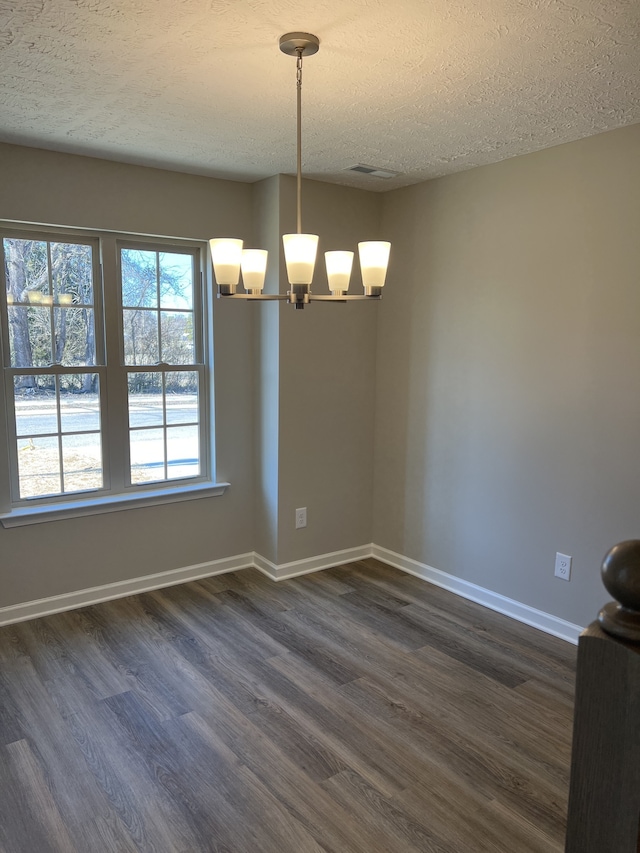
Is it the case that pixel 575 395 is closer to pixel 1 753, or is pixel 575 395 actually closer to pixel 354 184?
pixel 354 184

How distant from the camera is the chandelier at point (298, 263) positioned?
1.97 metres

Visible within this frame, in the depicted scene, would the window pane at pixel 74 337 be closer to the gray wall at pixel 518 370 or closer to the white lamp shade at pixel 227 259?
the white lamp shade at pixel 227 259

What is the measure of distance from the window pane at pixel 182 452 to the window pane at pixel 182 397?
7cm

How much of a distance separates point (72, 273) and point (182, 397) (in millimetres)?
966

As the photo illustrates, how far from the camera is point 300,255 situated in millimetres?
1960

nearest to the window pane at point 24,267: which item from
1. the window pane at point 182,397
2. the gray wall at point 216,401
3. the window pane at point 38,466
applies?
the gray wall at point 216,401

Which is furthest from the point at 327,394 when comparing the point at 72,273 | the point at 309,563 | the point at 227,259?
the point at 227,259

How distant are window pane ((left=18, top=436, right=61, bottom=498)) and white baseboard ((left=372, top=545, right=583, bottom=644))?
7.26ft

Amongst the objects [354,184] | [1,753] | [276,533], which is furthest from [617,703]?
[354,184]

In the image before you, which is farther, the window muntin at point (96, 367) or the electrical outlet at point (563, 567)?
the window muntin at point (96, 367)

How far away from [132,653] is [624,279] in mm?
2975

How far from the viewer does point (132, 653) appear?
3.05 m

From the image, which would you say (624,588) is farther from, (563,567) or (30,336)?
(30,336)

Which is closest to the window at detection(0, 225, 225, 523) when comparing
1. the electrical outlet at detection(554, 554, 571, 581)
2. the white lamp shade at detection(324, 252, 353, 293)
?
the white lamp shade at detection(324, 252, 353, 293)
